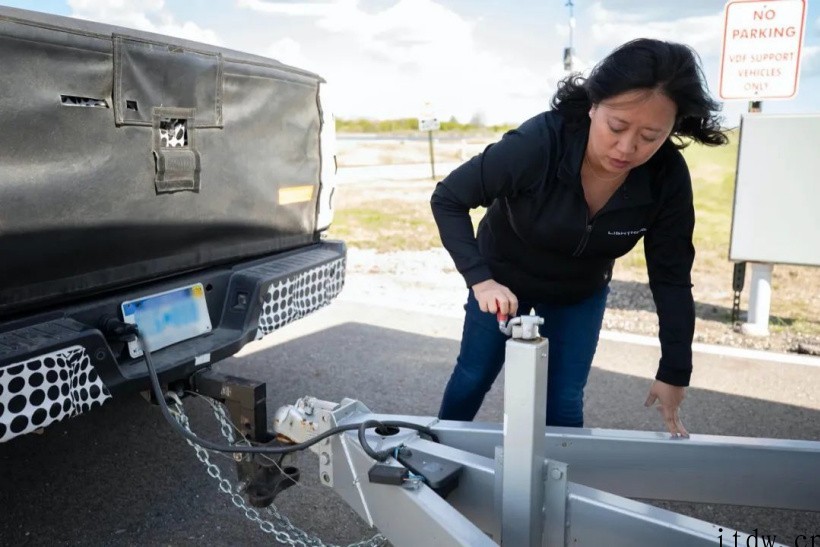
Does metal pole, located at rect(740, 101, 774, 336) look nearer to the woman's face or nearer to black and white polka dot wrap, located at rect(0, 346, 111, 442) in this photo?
the woman's face

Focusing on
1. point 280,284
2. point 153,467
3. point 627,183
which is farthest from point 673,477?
point 153,467

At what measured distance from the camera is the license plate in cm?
275

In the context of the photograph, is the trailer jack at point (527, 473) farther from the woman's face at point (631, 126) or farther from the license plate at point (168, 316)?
the woman's face at point (631, 126)

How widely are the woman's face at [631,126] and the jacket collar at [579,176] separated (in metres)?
0.09

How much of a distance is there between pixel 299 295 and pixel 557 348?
129 cm

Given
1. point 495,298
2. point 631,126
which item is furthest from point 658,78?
point 495,298

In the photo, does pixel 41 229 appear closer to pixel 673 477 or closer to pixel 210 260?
pixel 210 260

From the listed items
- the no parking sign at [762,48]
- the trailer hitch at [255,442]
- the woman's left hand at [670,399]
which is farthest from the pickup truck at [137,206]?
the no parking sign at [762,48]

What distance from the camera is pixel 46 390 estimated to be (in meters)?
2.30

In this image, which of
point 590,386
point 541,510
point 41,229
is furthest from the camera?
point 590,386

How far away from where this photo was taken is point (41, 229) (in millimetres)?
2381

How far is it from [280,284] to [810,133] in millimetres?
4058

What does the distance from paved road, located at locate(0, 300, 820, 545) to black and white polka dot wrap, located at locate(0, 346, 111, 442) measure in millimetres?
708

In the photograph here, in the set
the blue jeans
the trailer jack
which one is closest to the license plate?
the trailer jack
